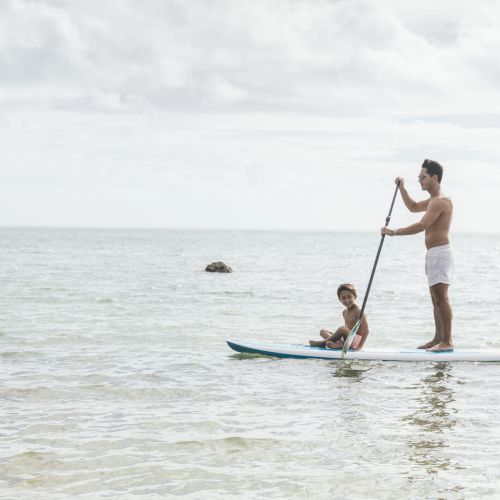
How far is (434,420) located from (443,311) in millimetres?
3385

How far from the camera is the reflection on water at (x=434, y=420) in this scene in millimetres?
6180

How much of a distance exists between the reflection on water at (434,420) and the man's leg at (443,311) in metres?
0.52

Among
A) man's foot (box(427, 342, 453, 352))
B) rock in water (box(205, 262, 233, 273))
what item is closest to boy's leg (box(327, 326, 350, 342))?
man's foot (box(427, 342, 453, 352))

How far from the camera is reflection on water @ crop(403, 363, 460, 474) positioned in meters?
6.18

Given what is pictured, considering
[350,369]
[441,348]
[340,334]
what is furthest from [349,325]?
[441,348]

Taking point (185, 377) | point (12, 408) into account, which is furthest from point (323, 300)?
point (12, 408)

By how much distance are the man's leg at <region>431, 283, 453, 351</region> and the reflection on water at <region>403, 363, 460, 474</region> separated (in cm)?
52

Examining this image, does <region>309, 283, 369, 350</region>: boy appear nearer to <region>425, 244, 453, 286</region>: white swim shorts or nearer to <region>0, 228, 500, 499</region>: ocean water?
<region>0, 228, 500, 499</region>: ocean water

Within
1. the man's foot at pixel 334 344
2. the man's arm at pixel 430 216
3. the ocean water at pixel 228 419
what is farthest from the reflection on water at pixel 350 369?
the man's arm at pixel 430 216

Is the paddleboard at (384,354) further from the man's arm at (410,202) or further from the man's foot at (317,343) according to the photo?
the man's arm at (410,202)

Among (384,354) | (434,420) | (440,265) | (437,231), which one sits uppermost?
(437,231)

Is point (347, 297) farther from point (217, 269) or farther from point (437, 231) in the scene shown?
point (217, 269)

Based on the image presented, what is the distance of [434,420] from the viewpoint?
755 centimetres

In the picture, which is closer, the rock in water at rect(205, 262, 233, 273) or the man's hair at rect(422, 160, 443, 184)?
the man's hair at rect(422, 160, 443, 184)
